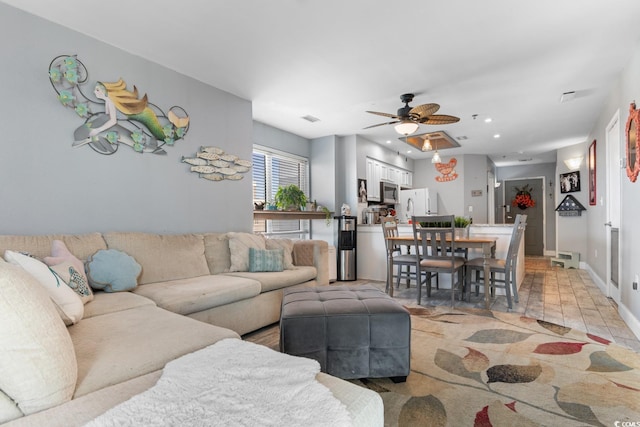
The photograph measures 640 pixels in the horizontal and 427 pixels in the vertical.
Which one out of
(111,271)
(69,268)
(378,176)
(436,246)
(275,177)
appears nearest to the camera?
(69,268)

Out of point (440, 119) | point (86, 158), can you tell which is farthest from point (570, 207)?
point (86, 158)

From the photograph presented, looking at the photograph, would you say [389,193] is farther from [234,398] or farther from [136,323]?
[234,398]

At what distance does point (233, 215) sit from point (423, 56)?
Answer: 268 centimetres

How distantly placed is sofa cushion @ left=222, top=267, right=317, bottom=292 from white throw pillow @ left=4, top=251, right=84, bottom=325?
1.46m

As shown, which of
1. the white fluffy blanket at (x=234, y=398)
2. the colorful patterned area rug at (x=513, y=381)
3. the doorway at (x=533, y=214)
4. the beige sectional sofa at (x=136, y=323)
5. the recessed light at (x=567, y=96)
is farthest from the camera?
the doorway at (x=533, y=214)

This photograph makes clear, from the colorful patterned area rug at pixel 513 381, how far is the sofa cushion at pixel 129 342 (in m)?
1.07

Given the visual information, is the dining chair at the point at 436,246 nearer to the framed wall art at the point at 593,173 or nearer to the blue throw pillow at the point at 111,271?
the blue throw pillow at the point at 111,271

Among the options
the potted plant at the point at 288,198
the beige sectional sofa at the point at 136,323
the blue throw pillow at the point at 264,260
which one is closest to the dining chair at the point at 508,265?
the beige sectional sofa at the point at 136,323

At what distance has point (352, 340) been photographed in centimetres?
194

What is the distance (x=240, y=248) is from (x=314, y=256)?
870 millimetres

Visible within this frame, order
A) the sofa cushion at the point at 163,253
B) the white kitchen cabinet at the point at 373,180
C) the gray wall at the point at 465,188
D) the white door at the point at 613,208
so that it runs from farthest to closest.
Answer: the gray wall at the point at 465,188
the white kitchen cabinet at the point at 373,180
the white door at the point at 613,208
the sofa cushion at the point at 163,253

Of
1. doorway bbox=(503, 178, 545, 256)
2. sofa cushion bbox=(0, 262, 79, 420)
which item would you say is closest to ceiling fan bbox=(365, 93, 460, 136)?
sofa cushion bbox=(0, 262, 79, 420)

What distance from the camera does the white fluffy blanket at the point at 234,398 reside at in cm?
82

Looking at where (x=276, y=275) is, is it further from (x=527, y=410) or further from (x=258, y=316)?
(x=527, y=410)
